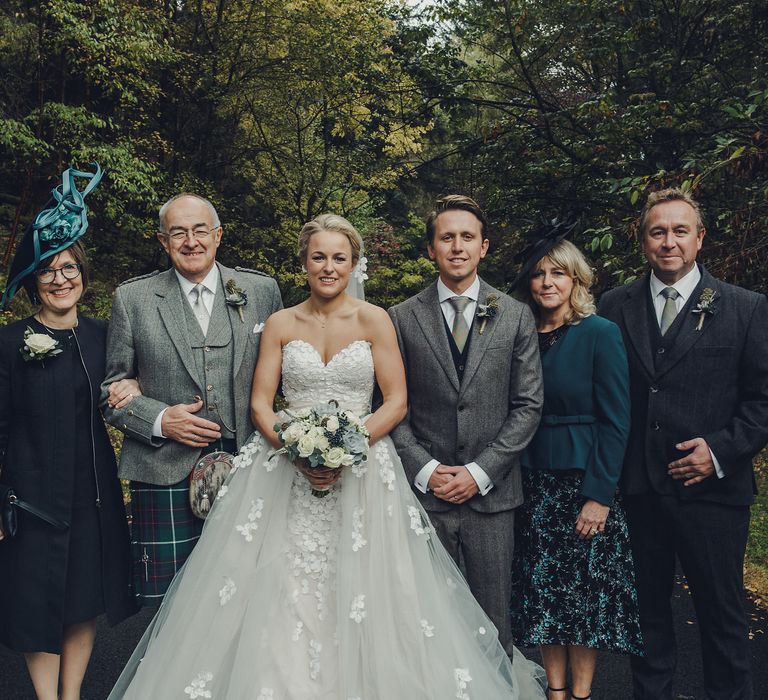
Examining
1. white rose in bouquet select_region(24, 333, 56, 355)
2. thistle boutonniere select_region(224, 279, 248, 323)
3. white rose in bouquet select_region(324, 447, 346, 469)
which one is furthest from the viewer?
thistle boutonniere select_region(224, 279, 248, 323)

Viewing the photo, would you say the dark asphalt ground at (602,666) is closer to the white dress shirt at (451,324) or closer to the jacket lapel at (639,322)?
the white dress shirt at (451,324)

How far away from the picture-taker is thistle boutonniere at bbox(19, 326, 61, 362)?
3.49 meters

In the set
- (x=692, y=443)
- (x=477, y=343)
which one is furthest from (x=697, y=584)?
(x=477, y=343)

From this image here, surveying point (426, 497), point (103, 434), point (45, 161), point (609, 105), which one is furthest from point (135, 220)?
point (426, 497)

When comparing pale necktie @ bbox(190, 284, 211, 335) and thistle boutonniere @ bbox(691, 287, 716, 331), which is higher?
pale necktie @ bbox(190, 284, 211, 335)

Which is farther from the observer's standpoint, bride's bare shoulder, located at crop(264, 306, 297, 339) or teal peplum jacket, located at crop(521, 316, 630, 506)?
bride's bare shoulder, located at crop(264, 306, 297, 339)

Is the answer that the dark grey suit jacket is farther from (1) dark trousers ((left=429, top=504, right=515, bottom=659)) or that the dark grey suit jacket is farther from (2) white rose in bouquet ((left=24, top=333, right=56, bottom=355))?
(2) white rose in bouquet ((left=24, top=333, right=56, bottom=355))

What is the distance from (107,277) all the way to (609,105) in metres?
10.0

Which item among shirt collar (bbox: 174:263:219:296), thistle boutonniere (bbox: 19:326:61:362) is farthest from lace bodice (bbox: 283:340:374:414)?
thistle boutonniere (bbox: 19:326:61:362)

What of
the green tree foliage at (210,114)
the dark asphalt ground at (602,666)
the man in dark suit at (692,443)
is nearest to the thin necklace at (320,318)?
the man in dark suit at (692,443)

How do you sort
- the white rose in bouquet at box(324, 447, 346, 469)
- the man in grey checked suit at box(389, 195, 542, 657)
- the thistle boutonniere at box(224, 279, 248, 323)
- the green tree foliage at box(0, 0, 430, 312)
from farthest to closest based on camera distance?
1. the green tree foliage at box(0, 0, 430, 312)
2. the thistle boutonniere at box(224, 279, 248, 323)
3. the man in grey checked suit at box(389, 195, 542, 657)
4. the white rose in bouquet at box(324, 447, 346, 469)

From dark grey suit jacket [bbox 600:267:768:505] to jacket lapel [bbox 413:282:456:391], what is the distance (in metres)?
0.98

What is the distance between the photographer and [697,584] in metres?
3.59

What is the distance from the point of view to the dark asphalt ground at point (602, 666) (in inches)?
164
